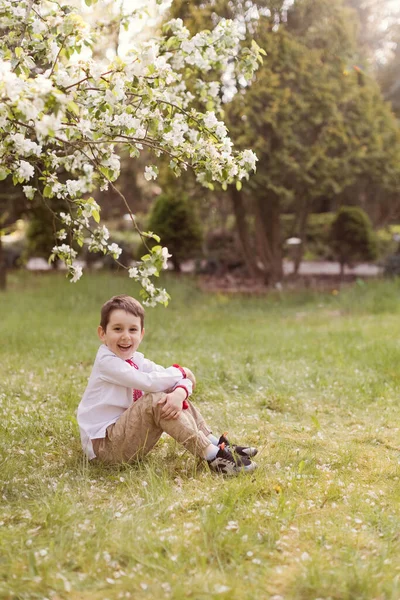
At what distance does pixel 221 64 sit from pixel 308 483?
2.91 m

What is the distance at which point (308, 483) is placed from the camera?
425 centimetres

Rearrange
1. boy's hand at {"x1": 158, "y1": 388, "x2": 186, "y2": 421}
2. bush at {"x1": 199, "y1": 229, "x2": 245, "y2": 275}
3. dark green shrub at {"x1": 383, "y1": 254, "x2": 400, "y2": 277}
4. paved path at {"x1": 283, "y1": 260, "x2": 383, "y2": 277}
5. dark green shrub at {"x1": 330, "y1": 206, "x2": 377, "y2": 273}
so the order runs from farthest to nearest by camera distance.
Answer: paved path at {"x1": 283, "y1": 260, "x2": 383, "y2": 277} < bush at {"x1": 199, "y1": 229, "x2": 245, "y2": 275} < dark green shrub at {"x1": 383, "y1": 254, "x2": 400, "y2": 277} < dark green shrub at {"x1": 330, "y1": 206, "x2": 377, "y2": 273} < boy's hand at {"x1": 158, "y1": 388, "x2": 186, "y2": 421}

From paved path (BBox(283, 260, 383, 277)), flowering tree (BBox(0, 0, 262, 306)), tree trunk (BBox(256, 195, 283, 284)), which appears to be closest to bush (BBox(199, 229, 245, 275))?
paved path (BBox(283, 260, 383, 277))

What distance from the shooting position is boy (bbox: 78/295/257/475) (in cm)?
422

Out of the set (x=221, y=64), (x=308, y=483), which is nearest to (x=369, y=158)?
(x=221, y=64)

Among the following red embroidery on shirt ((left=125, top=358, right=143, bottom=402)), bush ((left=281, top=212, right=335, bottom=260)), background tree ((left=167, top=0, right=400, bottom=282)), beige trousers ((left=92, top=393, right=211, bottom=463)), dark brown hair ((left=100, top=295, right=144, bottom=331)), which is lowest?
beige trousers ((left=92, top=393, right=211, bottom=463))

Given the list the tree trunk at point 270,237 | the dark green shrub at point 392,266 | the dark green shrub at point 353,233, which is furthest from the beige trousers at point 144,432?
the dark green shrub at point 392,266

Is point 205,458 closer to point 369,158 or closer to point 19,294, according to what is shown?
point 19,294

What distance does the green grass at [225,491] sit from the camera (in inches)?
120

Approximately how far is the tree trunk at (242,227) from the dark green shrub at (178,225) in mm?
1629

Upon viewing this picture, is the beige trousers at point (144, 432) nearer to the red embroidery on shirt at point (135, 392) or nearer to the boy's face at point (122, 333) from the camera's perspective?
the red embroidery on shirt at point (135, 392)

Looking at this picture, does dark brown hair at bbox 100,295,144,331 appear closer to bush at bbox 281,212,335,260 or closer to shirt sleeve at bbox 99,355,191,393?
shirt sleeve at bbox 99,355,191,393

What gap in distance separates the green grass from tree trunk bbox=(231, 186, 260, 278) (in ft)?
23.8

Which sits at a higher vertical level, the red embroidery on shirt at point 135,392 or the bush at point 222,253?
the bush at point 222,253
